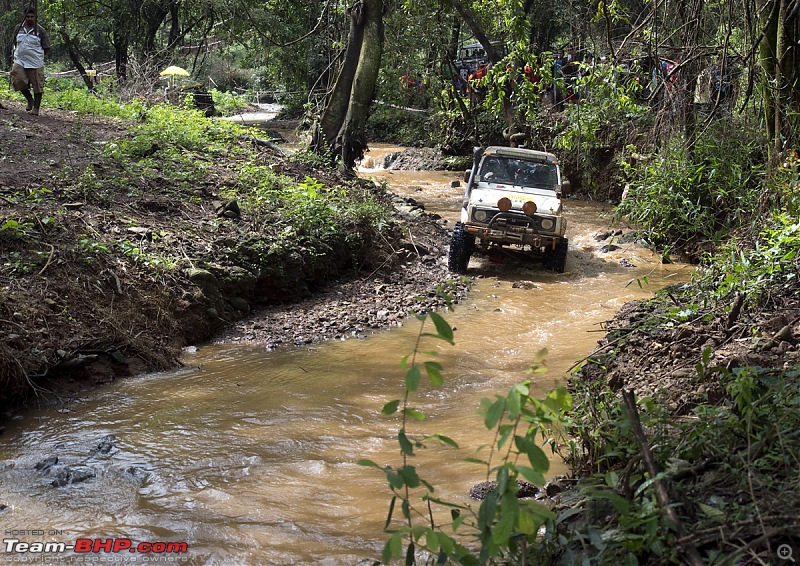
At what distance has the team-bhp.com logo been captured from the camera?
148 inches

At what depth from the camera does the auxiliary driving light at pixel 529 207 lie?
1045 centimetres

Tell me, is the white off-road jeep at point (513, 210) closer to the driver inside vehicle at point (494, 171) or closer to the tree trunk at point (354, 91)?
the driver inside vehicle at point (494, 171)

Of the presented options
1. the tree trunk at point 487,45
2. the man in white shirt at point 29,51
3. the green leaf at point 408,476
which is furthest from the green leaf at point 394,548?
the tree trunk at point 487,45

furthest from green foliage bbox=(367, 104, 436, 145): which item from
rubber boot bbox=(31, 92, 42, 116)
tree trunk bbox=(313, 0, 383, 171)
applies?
rubber boot bbox=(31, 92, 42, 116)

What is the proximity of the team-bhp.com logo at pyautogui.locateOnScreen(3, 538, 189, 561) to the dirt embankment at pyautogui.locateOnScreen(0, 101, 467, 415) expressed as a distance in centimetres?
239

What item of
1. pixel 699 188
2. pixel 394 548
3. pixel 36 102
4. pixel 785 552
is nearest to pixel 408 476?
pixel 394 548

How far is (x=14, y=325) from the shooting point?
6133mm

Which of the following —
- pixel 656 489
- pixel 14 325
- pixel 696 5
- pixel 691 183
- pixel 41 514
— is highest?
pixel 696 5

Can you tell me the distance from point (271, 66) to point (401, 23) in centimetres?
626

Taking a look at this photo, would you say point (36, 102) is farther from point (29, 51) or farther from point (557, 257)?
point (557, 257)

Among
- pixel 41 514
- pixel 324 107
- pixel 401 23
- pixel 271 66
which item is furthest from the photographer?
pixel 271 66

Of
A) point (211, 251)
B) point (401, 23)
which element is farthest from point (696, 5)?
point (401, 23)

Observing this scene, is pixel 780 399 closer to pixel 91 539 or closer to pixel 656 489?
pixel 656 489

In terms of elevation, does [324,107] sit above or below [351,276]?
above
